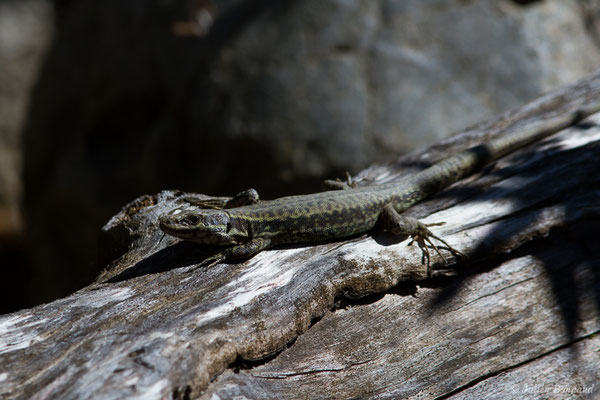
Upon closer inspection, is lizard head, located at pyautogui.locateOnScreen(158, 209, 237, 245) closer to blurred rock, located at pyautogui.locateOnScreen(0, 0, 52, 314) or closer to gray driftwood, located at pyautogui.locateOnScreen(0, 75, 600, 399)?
gray driftwood, located at pyautogui.locateOnScreen(0, 75, 600, 399)

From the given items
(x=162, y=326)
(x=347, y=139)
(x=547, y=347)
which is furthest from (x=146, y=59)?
(x=547, y=347)

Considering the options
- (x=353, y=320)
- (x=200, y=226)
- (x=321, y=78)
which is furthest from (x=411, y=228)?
(x=321, y=78)

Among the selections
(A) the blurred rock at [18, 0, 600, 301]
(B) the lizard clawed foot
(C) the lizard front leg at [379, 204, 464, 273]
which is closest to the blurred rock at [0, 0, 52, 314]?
(A) the blurred rock at [18, 0, 600, 301]

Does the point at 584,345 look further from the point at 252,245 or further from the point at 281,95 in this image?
the point at 281,95

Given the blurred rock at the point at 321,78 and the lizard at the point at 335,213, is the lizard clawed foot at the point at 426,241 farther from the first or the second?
the blurred rock at the point at 321,78

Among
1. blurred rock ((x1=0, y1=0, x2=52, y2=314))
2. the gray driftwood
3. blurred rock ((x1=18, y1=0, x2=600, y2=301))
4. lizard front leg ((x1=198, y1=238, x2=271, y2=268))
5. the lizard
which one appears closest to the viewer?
the gray driftwood
